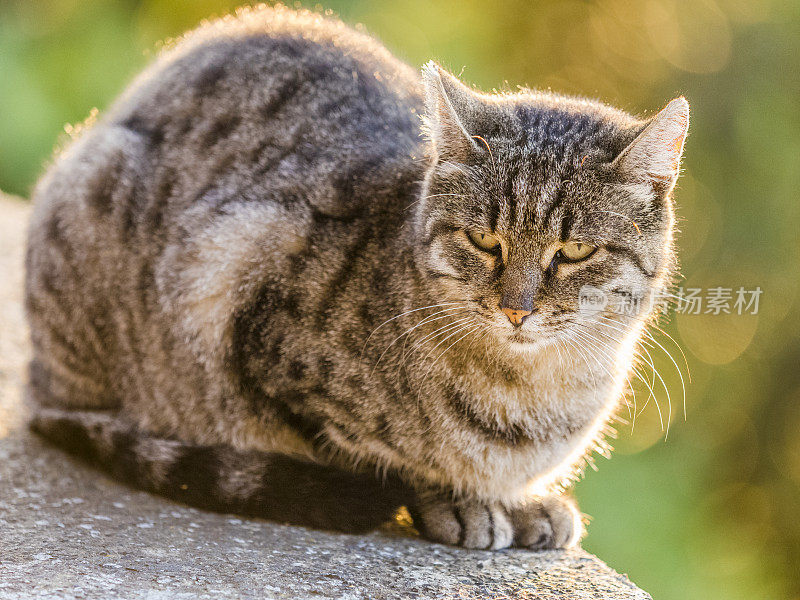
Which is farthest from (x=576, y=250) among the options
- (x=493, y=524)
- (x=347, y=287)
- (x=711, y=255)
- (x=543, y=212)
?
(x=711, y=255)

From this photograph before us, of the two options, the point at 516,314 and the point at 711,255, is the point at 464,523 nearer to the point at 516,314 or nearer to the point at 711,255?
the point at 516,314

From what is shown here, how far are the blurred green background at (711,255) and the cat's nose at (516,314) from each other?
12.0ft

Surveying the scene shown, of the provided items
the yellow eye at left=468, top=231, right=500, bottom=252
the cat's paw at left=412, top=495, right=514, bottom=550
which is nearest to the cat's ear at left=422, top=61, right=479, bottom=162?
the yellow eye at left=468, top=231, right=500, bottom=252

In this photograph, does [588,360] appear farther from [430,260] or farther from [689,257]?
[689,257]

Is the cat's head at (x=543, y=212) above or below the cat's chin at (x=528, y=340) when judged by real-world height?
above

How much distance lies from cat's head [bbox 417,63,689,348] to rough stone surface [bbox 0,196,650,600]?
1.94 feet

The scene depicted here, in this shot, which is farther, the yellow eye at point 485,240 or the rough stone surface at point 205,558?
the yellow eye at point 485,240

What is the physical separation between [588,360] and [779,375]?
4604mm

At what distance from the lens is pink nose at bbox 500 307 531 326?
6.44ft

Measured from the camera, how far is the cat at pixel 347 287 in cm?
208

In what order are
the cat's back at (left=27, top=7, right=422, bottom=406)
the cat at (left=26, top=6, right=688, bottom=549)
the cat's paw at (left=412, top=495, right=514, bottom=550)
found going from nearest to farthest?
the cat at (left=26, top=6, right=688, bottom=549) → the cat's paw at (left=412, top=495, right=514, bottom=550) → the cat's back at (left=27, top=7, right=422, bottom=406)

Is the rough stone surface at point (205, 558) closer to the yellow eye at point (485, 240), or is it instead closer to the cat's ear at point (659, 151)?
the yellow eye at point (485, 240)

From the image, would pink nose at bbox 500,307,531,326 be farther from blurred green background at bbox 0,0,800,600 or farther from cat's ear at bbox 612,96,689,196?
blurred green background at bbox 0,0,800,600

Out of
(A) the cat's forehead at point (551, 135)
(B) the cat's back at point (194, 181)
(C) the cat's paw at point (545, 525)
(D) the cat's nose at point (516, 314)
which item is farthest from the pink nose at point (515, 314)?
(C) the cat's paw at point (545, 525)
